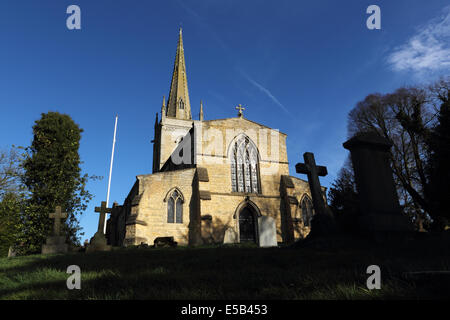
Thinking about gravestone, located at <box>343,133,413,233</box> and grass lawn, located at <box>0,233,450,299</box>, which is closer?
grass lawn, located at <box>0,233,450,299</box>

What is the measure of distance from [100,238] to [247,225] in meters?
10.6

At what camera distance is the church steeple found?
4053 cm

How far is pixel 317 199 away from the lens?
9.41 m

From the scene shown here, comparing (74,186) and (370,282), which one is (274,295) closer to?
(370,282)

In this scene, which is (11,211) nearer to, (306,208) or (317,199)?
(317,199)

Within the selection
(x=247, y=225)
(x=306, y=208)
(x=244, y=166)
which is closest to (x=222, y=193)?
(x=247, y=225)

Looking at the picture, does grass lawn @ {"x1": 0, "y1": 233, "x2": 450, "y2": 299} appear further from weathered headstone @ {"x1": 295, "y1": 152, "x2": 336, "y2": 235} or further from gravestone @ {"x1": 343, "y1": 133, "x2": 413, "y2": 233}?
weathered headstone @ {"x1": 295, "y1": 152, "x2": 336, "y2": 235}

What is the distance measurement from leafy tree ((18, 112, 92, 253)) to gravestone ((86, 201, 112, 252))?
152 inches

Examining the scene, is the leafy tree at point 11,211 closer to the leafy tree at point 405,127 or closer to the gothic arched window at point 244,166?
the gothic arched window at point 244,166

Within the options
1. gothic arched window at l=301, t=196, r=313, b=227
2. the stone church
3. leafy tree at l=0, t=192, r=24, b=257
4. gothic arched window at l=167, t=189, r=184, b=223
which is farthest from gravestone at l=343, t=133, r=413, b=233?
leafy tree at l=0, t=192, r=24, b=257

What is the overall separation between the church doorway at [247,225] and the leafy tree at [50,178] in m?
10.6

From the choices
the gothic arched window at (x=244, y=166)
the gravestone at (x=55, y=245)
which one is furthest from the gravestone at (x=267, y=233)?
the gravestone at (x=55, y=245)

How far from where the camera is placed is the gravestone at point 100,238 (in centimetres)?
1330
